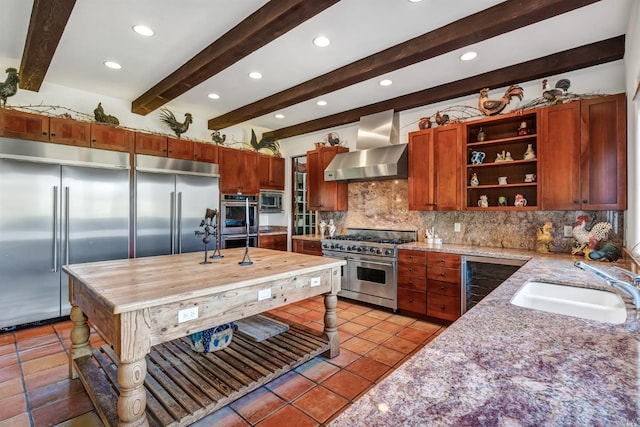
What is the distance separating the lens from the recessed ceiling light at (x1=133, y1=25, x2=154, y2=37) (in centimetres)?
261

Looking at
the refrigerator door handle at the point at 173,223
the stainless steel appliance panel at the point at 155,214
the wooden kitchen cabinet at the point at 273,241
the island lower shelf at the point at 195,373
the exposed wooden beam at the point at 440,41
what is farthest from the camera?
the wooden kitchen cabinet at the point at 273,241

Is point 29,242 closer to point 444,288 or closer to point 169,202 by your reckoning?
point 169,202

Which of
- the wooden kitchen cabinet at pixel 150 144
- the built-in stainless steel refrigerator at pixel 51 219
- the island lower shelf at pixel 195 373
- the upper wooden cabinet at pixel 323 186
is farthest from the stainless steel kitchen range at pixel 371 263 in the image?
the built-in stainless steel refrigerator at pixel 51 219

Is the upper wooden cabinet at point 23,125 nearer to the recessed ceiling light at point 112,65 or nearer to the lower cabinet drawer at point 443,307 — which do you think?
the recessed ceiling light at point 112,65

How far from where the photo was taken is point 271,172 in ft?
18.8

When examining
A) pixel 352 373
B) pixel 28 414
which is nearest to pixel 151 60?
pixel 28 414

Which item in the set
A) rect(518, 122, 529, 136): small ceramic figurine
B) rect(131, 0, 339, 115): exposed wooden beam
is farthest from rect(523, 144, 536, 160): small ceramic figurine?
rect(131, 0, 339, 115): exposed wooden beam

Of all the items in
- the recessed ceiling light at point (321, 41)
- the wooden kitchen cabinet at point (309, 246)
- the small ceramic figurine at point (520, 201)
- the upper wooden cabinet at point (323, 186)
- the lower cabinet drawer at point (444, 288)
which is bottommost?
the lower cabinet drawer at point (444, 288)

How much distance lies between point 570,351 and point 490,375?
36cm

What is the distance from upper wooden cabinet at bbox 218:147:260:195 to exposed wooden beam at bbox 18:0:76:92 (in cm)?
227

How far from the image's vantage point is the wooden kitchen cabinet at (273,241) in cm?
543

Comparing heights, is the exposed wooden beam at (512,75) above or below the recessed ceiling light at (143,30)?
below

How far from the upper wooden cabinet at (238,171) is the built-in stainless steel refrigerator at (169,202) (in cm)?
30

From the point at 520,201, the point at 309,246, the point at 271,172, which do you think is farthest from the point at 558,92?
the point at 271,172
